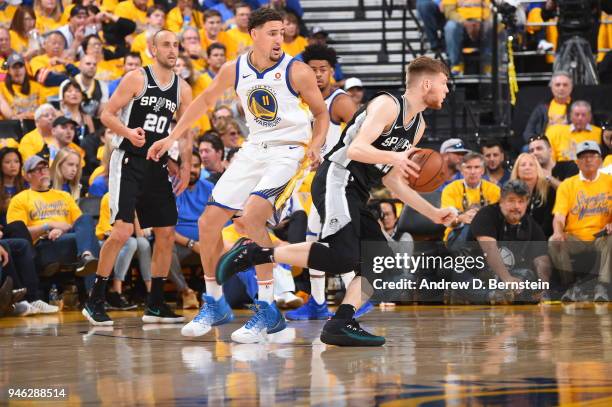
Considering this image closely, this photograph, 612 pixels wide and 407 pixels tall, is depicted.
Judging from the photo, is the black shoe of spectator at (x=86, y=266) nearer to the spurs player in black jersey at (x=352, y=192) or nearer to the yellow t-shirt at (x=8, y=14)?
the spurs player in black jersey at (x=352, y=192)

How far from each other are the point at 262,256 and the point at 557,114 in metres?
6.95

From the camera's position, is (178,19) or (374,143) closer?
(374,143)

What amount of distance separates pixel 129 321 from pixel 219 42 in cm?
621

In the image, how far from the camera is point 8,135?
1280 centimetres

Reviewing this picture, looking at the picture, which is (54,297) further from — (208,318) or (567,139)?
(567,139)

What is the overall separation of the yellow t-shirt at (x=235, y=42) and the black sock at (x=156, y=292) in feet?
20.7

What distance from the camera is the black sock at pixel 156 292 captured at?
9.07m

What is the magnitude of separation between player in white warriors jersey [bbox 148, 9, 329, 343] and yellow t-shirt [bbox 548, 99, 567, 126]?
5765 mm

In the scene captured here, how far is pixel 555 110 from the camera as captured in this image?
42.2 feet

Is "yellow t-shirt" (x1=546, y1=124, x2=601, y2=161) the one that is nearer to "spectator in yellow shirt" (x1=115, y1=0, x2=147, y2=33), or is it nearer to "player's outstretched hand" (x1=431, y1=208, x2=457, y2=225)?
"spectator in yellow shirt" (x1=115, y1=0, x2=147, y2=33)

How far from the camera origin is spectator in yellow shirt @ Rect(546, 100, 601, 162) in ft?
40.2

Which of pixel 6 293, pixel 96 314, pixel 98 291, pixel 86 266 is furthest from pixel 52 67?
pixel 96 314

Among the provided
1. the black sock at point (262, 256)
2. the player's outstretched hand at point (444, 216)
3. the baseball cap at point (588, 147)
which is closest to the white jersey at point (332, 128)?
the black sock at point (262, 256)

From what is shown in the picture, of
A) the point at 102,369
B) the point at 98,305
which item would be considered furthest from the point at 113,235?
the point at 102,369
